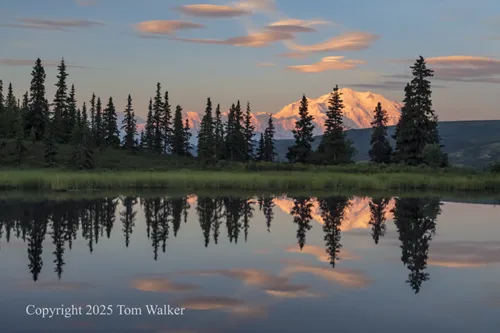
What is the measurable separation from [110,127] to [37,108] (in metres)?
23.3

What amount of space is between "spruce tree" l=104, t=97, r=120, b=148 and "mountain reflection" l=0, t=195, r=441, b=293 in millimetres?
87549

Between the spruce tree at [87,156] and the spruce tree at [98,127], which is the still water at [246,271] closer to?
the spruce tree at [87,156]

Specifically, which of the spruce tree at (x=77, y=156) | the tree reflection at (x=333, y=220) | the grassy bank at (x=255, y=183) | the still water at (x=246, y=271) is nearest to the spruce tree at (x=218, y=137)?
the spruce tree at (x=77, y=156)

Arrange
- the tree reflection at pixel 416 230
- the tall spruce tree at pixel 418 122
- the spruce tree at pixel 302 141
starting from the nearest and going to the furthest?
the tree reflection at pixel 416 230, the tall spruce tree at pixel 418 122, the spruce tree at pixel 302 141

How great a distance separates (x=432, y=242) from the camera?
28.2m

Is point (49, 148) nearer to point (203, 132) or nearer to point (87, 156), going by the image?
point (87, 156)

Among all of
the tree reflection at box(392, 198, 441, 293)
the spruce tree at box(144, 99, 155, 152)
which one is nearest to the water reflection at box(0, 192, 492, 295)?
the tree reflection at box(392, 198, 441, 293)

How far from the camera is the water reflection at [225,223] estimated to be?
22.2 meters

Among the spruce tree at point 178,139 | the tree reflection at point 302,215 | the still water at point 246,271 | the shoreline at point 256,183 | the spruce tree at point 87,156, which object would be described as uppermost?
the spruce tree at point 178,139

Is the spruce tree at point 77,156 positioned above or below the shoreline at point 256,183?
above

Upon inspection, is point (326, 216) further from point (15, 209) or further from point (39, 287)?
point (39, 287)

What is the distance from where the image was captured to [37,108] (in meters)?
115

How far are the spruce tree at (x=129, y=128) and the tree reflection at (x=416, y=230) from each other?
8950 cm

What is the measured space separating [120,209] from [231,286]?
79.5 feet
